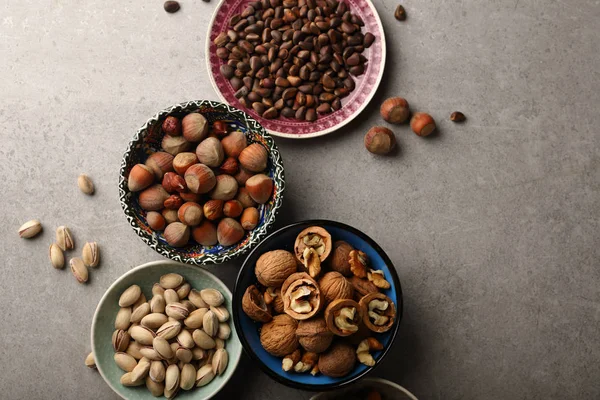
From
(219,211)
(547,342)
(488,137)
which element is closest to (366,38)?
(488,137)

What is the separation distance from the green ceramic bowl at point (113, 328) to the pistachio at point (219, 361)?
12 millimetres

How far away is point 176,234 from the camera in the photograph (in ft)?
4.20

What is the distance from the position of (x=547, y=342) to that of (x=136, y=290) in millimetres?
1152

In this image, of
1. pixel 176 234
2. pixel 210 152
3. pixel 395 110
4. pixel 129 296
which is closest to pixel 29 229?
pixel 129 296

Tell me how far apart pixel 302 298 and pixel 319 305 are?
45 mm

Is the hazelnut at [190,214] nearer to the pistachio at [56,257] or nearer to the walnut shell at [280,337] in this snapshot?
the walnut shell at [280,337]

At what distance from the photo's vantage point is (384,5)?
5.00 feet

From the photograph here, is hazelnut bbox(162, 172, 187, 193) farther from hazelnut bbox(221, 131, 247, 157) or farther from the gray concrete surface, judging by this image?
the gray concrete surface

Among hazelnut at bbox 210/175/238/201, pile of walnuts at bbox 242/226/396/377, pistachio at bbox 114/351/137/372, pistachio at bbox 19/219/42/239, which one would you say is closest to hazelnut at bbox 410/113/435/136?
pile of walnuts at bbox 242/226/396/377

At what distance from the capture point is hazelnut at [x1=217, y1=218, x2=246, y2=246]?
4.21ft

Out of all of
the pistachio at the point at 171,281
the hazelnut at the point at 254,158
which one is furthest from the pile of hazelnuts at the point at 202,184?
the pistachio at the point at 171,281

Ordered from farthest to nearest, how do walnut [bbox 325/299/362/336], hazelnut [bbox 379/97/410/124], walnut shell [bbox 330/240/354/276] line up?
hazelnut [bbox 379/97/410/124] < walnut shell [bbox 330/240/354/276] < walnut [bbox 325/299/362/336]

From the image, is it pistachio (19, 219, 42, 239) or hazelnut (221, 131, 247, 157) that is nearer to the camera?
hazelnut (221, 131, 247, 157)

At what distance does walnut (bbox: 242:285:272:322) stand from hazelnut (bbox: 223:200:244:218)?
0.64ft
